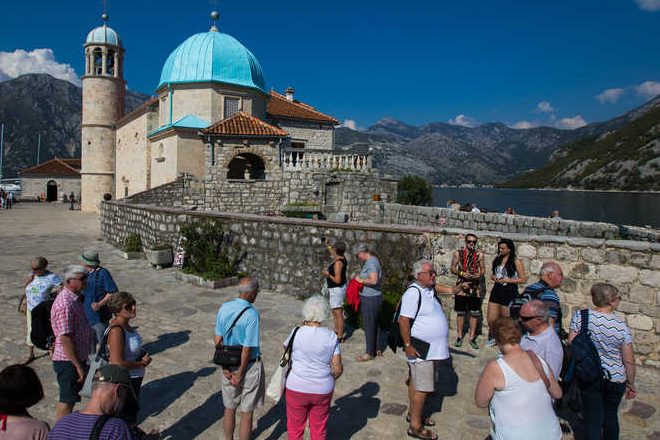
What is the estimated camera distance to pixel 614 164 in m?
136

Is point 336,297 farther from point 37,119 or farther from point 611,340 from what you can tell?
point 37,119

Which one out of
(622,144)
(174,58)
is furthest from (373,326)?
(622,144)

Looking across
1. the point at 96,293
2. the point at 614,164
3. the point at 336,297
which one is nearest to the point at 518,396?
the point at 336,297

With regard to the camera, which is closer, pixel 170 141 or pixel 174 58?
pixel 170 141

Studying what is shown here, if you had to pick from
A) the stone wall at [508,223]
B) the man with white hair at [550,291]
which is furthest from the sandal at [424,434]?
the stone wall at [508,223]

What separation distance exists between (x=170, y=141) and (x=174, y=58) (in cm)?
528

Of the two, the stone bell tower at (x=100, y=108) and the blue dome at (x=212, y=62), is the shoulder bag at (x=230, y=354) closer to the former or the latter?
the blue dome at (x=212, y=62)

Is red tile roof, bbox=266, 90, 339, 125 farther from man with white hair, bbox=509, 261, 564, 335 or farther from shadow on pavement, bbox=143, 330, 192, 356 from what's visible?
man with white hair, bbox=509, 261, 564, 335

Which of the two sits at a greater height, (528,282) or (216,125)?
(216,125)

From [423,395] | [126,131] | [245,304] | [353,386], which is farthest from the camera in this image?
[126,131]

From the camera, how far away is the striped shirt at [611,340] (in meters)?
3.93

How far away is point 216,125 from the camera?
21.8 meters

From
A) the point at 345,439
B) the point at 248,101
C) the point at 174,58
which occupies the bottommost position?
the point at 345,439

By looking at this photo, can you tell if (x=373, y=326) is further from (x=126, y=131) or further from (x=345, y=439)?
(x=126, y=131)
